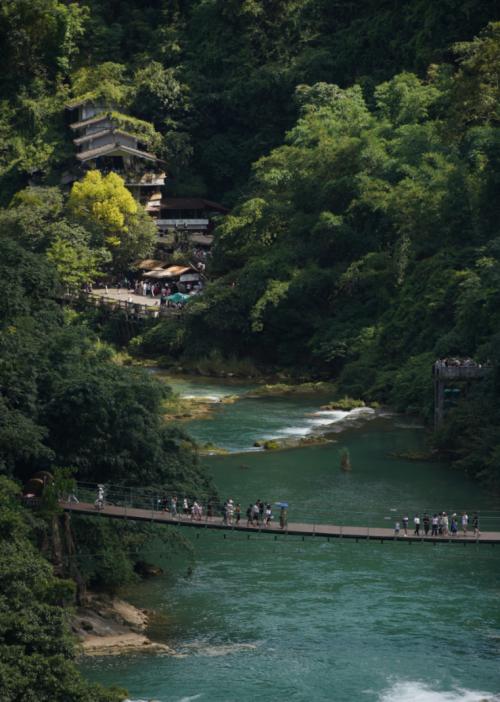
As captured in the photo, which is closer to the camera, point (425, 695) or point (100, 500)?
point (425, 695)

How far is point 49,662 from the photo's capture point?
53.7 m

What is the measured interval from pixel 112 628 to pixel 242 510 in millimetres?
13194

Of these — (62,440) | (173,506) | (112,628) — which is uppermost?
(62,440)

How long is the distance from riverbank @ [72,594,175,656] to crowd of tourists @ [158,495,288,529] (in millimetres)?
3605

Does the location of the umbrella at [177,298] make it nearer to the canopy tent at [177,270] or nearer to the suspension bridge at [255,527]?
the canopy tent at [177,270]

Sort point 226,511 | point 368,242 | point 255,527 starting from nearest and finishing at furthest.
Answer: point 255,527
point 226,511
point 368,242

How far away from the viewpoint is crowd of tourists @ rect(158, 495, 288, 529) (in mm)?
65750

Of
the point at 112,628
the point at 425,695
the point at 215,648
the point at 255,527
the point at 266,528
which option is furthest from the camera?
the point at 255,527

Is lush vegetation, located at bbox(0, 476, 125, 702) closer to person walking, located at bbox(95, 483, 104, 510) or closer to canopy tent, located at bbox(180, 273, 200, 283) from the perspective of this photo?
person walking, located at bbox(95, 483, 104, 510)

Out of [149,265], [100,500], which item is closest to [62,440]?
[100,500]

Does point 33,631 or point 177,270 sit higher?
point 177,270

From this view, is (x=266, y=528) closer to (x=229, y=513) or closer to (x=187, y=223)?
(x=229, y=513)

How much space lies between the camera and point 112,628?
2530 inches

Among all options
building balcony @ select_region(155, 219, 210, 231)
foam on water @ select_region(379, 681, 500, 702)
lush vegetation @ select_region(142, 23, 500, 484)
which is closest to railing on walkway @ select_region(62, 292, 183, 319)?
lush vegetation @ select_region(142, 23, 500, 484)
